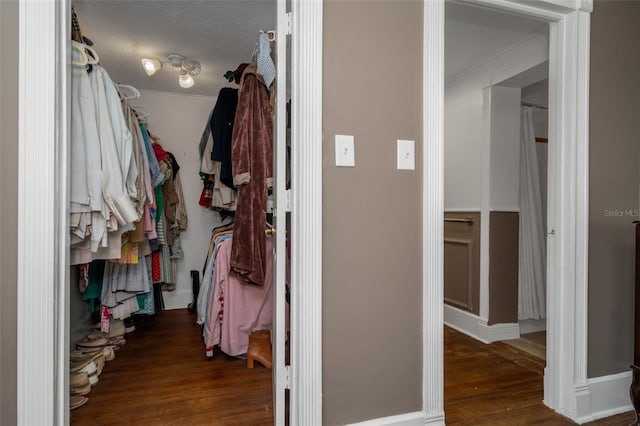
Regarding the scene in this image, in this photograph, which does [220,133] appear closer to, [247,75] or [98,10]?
[247,75]

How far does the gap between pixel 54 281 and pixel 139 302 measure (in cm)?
170

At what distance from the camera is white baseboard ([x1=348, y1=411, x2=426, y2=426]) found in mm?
1430

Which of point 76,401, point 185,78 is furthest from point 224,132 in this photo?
point 76,401

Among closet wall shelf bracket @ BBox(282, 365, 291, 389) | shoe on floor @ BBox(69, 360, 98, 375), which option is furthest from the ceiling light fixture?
closet wall shelf bracket @ BBox(282, 365, 291, 389)

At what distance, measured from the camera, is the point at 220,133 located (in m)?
2.79

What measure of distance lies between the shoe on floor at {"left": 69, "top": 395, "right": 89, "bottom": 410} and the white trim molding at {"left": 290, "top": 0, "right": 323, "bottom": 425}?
4.15 ft

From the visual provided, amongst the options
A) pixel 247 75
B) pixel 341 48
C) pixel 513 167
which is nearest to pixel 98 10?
pixel 247 75

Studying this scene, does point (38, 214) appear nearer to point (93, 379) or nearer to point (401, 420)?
point (93, 379)

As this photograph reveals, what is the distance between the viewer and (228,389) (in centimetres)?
201

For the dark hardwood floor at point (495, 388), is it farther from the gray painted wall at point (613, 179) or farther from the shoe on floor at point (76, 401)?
the shoe on floor at point (76, 401)

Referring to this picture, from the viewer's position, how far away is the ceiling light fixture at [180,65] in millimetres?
2707

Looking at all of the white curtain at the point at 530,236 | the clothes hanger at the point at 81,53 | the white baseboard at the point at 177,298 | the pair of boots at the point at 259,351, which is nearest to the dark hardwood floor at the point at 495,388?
the white curtain at the point at 530,236

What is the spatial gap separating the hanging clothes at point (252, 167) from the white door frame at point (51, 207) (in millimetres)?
777

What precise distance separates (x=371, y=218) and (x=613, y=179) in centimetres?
141
